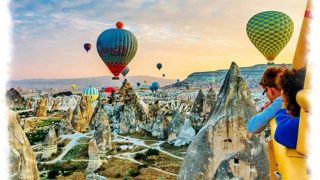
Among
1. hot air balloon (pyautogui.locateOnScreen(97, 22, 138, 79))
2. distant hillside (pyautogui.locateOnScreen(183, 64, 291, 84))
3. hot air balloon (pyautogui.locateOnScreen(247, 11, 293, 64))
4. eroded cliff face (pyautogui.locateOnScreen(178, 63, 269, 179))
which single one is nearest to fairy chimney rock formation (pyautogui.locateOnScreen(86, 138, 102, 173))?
hot air balloon (pyautogui.locateOnScreen(97, 22, 138, 79))

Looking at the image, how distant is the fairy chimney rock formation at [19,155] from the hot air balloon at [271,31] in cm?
1729

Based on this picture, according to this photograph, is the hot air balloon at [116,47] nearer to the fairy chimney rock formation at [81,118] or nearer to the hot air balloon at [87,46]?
the fairy chimney rock formation at [81,118]

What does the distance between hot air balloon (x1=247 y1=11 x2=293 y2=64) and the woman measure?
66.7 ft

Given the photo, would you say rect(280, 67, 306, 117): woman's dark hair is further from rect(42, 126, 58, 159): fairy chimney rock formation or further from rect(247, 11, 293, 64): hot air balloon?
rect(42, 126, 58, 159): fairy chimney rock formation

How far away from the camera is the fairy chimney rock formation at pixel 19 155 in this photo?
611 centimetres

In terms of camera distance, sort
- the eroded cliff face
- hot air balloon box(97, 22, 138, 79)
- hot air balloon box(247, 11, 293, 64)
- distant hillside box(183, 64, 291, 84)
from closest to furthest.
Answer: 1. the eroded cliff face
2. hot air balloon box(247, 11, 293, 64)
3. hot air balloon box(97, 22, 138, 79)
4. distant hillside box(183, 64, 291, 84)

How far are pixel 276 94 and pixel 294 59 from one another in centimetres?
32

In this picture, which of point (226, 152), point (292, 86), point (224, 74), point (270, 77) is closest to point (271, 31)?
point (226, 152)

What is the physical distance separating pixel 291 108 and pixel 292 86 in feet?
0.33

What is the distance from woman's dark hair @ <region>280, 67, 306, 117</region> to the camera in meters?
1.52

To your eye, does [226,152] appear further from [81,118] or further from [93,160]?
[81,118]

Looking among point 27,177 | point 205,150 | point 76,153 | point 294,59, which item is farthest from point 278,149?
point 76,153

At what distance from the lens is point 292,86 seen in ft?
5.07

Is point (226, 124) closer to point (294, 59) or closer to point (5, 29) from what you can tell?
point (294, 59)
